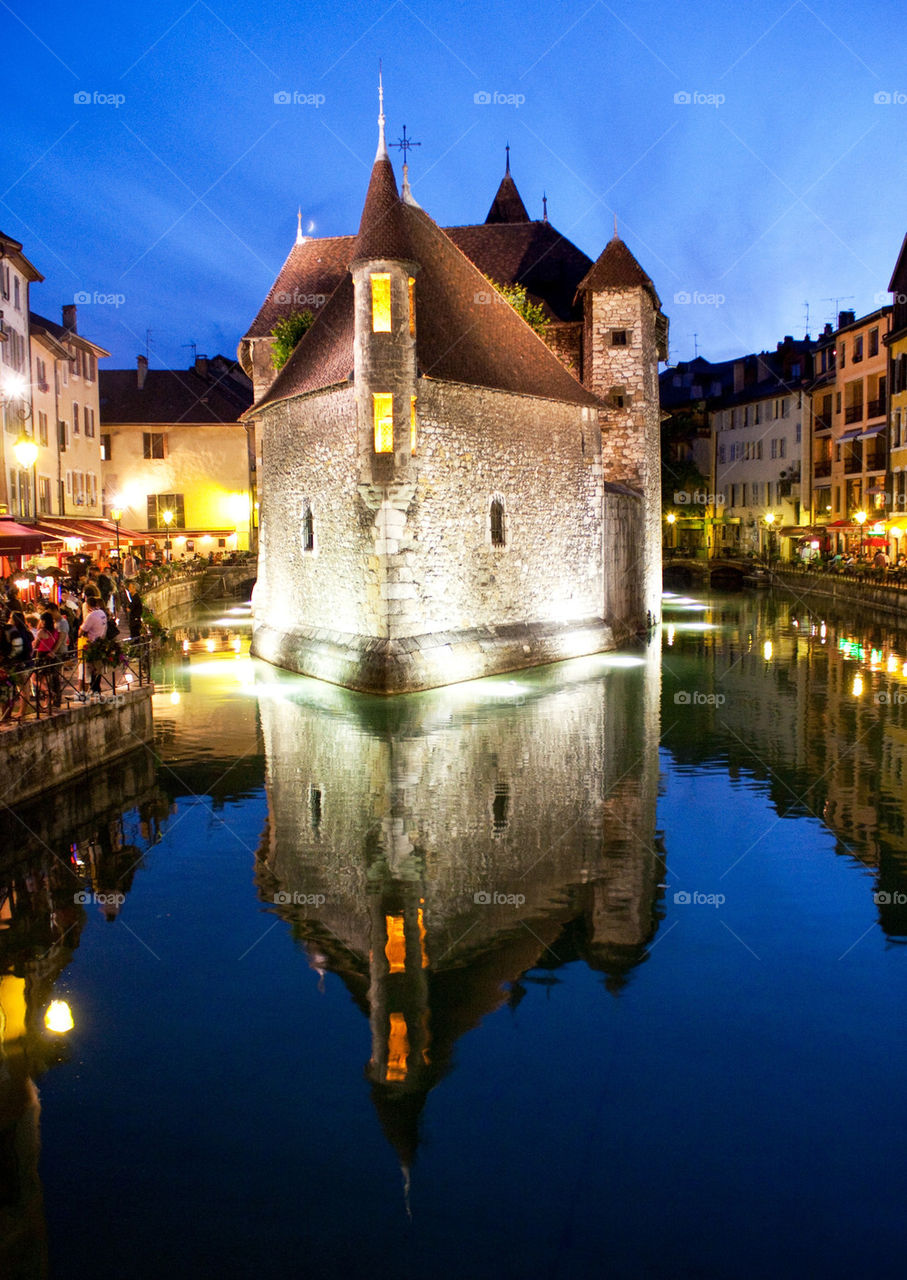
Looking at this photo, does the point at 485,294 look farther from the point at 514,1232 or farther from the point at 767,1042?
the point at 514,1232

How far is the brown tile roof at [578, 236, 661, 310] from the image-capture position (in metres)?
29.0

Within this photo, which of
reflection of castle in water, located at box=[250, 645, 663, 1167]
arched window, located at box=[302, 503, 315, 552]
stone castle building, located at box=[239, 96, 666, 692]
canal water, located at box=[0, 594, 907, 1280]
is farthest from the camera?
arched window, located at box=[302, 503, 315, 552]

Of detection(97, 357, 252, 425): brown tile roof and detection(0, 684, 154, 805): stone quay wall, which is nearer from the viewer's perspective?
detection(0, 684, 154, 805): stone quay wall

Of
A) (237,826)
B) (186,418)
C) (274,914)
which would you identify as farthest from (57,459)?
(274,914)

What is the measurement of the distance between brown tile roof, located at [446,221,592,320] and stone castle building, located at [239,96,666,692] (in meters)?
0.54

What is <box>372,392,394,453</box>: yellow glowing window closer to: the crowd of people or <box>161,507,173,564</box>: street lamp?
the crowd of people

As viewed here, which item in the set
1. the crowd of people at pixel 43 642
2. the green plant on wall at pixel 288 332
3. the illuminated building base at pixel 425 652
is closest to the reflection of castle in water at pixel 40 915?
the crowd of people at pixel 43 642

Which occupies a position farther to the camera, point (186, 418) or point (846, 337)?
point (186, 418)

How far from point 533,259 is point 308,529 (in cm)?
1273

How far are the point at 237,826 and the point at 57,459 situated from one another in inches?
1080

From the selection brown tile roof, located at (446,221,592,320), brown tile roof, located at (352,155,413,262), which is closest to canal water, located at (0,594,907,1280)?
brown tile roof, located at (352,155,413,262)

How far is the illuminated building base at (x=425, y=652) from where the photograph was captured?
1973 centimetres

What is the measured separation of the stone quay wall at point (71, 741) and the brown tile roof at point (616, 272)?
18.4m

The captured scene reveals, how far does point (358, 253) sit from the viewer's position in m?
19.7
